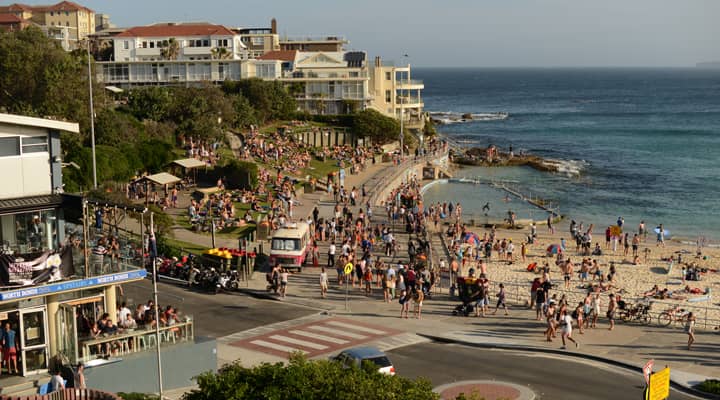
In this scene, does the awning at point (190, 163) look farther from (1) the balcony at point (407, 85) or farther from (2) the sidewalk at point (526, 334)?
(1) the balcony at point (407, 85)

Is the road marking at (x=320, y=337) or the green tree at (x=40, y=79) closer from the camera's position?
the road marking at (x=320, y=337)

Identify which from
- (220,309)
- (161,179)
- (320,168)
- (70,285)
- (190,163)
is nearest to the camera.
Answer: (70,285)

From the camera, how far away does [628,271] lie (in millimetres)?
41406

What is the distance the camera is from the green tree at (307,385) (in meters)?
14.3

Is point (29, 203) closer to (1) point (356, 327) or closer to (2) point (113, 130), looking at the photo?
(1) point (356, 327)

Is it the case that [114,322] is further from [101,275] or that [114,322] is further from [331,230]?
[331,230]

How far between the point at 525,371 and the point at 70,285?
39.9 feet

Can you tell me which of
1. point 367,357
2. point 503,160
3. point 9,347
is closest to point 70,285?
point 9,347

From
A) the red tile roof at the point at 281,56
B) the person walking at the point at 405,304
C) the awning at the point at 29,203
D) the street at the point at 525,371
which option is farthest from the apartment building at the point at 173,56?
the street at the point at 525,371

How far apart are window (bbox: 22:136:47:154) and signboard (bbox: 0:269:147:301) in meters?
3.68

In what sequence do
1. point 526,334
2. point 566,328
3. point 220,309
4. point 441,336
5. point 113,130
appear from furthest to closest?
point 113,130 < point 220,309 < point 526,334 < point 441,336 < point 566,328

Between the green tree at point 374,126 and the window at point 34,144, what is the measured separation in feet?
200

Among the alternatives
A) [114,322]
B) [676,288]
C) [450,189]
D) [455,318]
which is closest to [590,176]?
[450,189]

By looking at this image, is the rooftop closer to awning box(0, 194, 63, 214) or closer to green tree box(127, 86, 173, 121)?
awning box(0, 194, 63, 214)
